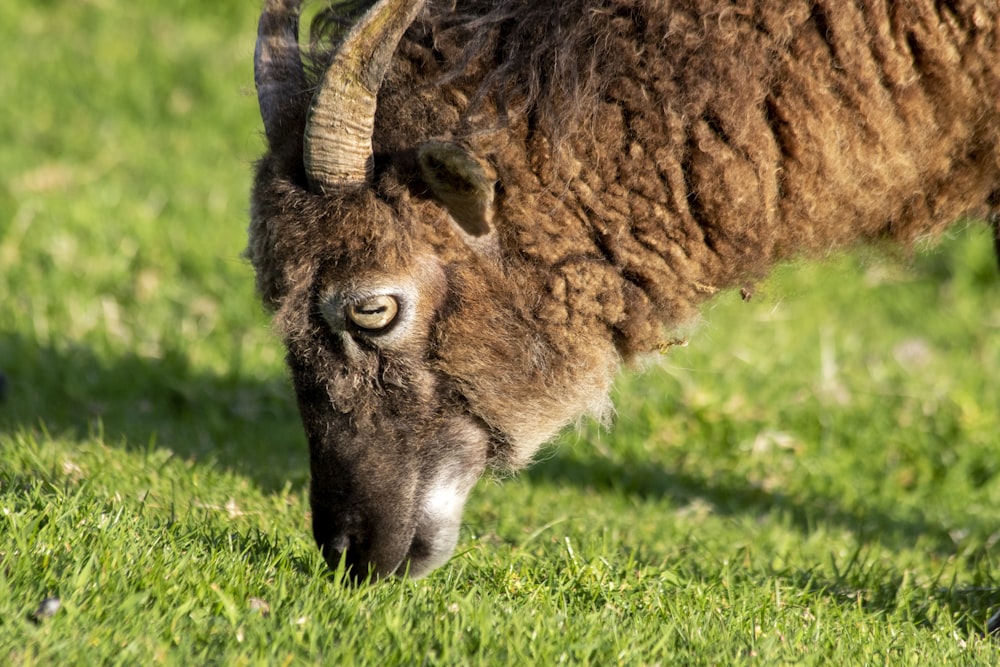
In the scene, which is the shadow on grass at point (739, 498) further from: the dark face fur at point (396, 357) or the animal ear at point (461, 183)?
the animal ear at point (461, 183)

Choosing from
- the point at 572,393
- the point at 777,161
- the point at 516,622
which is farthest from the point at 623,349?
the point at 516,622

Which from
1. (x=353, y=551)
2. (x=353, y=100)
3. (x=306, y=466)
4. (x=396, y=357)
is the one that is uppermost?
(x=353, y=100)

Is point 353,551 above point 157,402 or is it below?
above

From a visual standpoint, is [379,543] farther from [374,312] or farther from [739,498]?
[739,498]

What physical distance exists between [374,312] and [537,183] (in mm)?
722

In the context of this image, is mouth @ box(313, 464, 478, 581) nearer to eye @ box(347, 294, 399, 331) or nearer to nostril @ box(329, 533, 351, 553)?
nostril @ box(329, 533, 351, 553)

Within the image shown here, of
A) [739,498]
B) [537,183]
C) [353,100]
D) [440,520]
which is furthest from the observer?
[739,498]

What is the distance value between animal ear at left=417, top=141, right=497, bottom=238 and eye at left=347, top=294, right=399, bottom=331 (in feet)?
1.22

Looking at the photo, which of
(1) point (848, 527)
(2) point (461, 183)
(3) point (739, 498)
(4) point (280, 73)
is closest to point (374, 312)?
(2) point (461, 183)

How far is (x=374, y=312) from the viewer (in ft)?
13.1

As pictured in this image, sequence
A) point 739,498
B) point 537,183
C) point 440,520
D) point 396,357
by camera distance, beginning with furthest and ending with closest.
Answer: point 739,498 < point 440,520 < point 396,357 < point 537,183

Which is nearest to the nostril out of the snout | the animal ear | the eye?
the snout

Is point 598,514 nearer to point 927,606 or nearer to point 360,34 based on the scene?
point 927,606

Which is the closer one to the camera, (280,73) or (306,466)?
(280,73)
